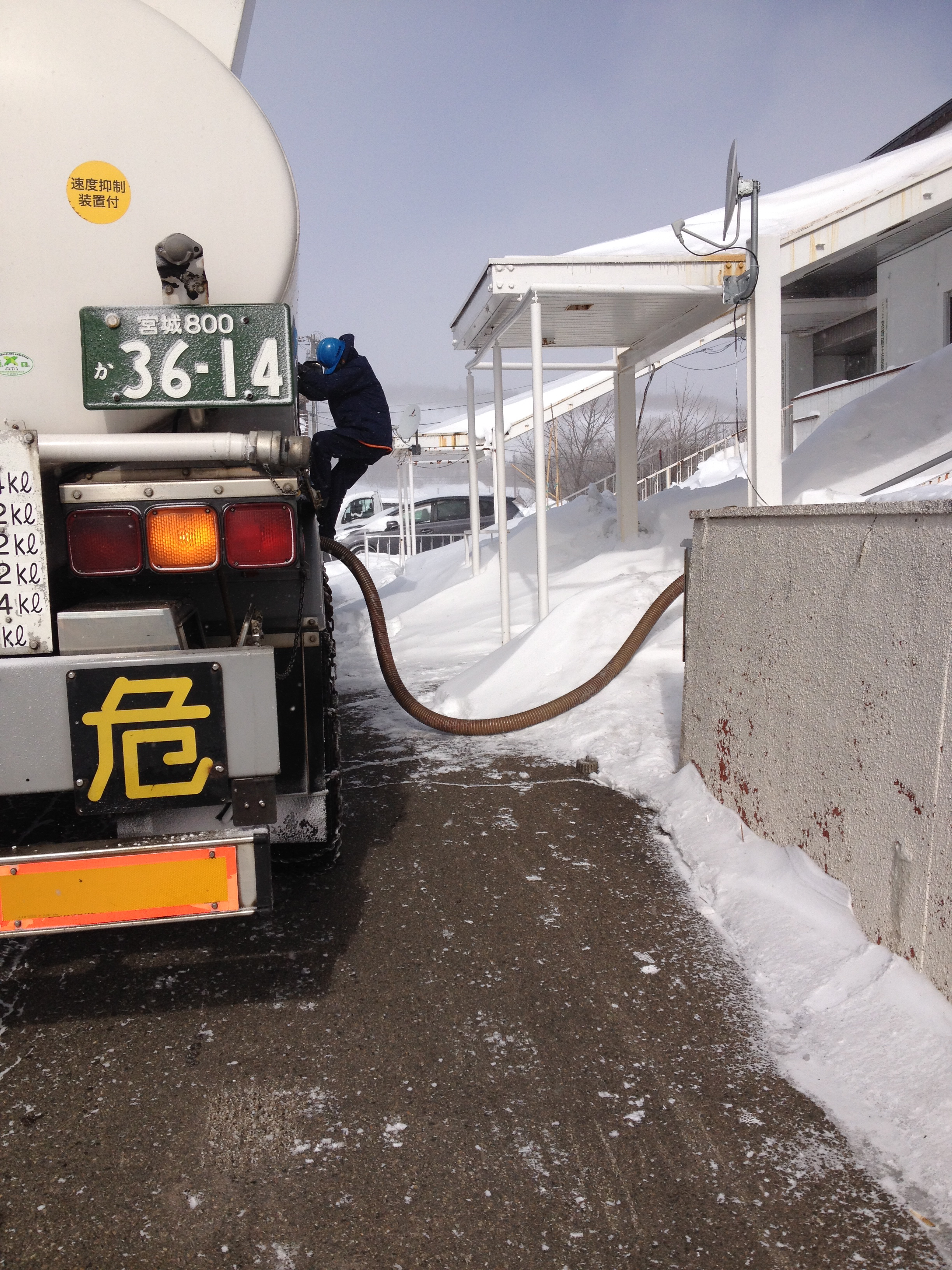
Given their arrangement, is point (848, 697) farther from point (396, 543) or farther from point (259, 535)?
point (396, 543)

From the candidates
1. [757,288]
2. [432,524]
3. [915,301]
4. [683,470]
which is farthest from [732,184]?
[683,470]

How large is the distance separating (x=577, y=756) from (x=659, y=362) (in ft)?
23.4

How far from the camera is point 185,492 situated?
2369 mm

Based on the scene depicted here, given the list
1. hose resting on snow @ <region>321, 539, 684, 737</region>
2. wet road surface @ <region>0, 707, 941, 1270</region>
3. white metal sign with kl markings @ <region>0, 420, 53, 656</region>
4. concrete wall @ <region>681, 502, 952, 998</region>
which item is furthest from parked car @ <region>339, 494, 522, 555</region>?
white metal sign with kl markings @ <region>0, 420, 53, 656</region>

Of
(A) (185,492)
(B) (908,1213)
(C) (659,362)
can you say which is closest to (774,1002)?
(B) (908,1213)

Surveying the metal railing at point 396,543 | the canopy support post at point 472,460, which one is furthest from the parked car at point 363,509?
the canopy support post at point 472,460

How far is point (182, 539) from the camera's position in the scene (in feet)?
7.86

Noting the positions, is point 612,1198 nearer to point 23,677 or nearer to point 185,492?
point 23,677

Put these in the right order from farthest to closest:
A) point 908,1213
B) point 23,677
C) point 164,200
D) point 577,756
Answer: point 577,756, point 164,200, point 23,677, point 908,1213

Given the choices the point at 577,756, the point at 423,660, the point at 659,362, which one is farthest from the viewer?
the point at 659,362

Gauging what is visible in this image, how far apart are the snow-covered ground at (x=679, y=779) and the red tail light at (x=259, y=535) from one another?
6.14ft

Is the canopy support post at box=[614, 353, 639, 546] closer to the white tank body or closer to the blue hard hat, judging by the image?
the blue hard hat

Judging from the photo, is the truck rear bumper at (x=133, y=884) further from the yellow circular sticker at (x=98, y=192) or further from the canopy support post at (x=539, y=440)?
the canopy support post at (x=539, y=440)

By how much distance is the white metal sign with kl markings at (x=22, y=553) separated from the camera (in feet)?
7.25
